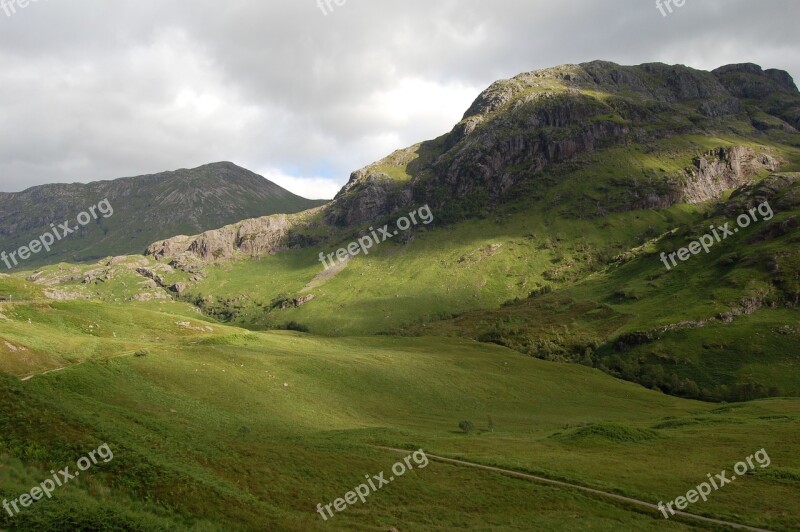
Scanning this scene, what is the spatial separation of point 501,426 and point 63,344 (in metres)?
67.0

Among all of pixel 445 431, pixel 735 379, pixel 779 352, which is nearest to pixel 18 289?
pixel 445 431

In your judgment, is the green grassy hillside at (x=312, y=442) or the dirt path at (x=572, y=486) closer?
the green grassy hillside at (x=312, y=442)

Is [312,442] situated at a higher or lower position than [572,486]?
higher

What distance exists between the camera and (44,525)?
19.8 meters

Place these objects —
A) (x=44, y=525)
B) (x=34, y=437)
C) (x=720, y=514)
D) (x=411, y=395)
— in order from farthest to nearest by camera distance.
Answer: (x=411, y=395), (x=720, y=514), (x=34, y=437), (x=44, y=525)

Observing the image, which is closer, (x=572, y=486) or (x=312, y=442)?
(x=572, y=486)

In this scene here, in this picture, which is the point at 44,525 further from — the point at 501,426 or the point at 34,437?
→ the point at 501,426

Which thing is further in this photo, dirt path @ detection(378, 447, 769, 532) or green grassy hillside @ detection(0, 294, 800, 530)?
dirt path @ detection(378, 447, 769, 532)

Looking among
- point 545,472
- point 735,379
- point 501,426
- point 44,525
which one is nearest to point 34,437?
point 44,525

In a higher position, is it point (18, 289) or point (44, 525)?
point (18, 289)

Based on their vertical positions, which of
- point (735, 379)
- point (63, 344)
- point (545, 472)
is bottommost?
point (735, 379)

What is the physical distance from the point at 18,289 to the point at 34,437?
14148cm

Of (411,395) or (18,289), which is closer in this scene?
(411,395)

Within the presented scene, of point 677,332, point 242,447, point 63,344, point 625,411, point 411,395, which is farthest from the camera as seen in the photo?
point 677,332
